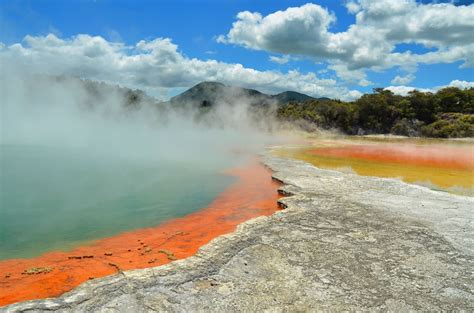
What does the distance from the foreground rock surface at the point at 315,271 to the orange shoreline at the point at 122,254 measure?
76cm

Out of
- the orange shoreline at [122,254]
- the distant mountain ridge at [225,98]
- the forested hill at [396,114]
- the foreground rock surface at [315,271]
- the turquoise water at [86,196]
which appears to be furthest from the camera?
the distant mountain ridge at [225,98]

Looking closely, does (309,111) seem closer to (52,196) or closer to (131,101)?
(131,101)

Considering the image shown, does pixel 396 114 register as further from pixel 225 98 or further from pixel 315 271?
pixel 315 271

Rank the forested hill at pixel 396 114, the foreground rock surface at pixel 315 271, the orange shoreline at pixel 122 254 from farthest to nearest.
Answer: the forested hill at pixel 396 114 → the orange shoreline at pixel 122 254 → the foreground rock surface at pixel 315 271

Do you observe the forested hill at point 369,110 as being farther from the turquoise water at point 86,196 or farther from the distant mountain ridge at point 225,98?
the turquoise water at point 86,196

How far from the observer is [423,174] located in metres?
12.3

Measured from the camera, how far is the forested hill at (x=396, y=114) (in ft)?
130

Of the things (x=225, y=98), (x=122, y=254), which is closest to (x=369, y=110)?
(x=225, y=98)

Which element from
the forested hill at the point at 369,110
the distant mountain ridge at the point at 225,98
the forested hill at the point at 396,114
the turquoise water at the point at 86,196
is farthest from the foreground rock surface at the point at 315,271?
the distant mountain ridge at the point at 225,98

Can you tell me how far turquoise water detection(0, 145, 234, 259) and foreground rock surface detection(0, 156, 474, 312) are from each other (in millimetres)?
2512

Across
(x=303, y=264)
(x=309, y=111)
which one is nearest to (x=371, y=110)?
(x=309, y=111)

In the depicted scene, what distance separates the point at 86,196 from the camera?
895cm

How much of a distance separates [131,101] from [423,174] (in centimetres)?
4035

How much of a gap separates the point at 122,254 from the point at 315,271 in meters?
2.76
